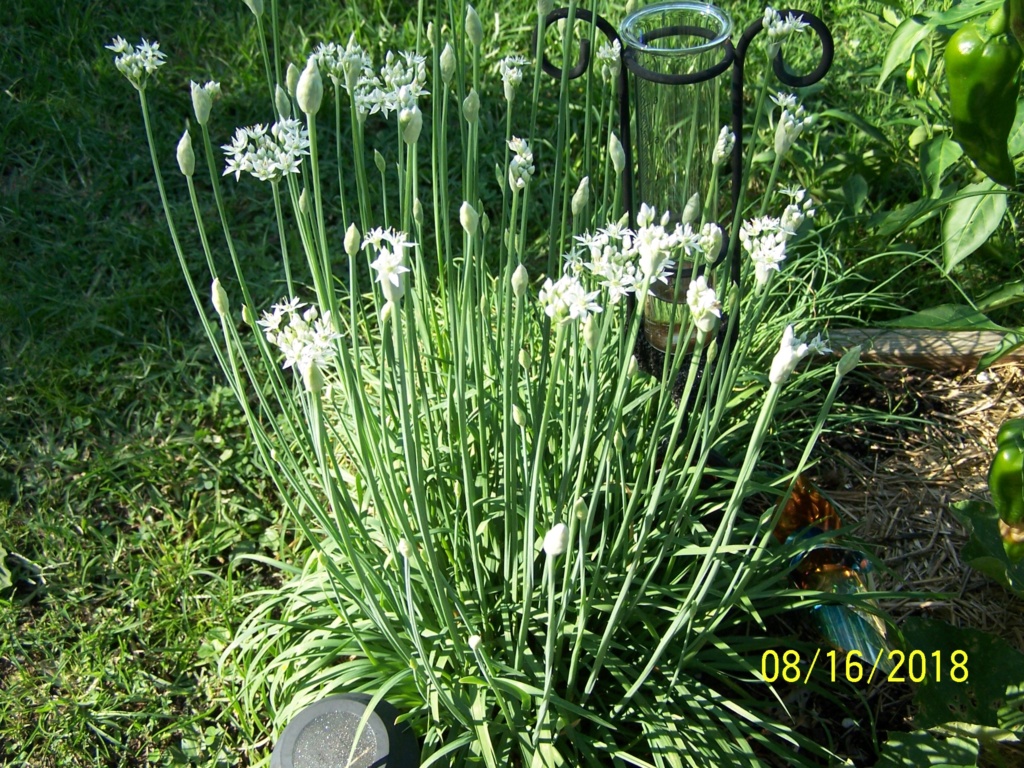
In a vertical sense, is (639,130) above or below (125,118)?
below

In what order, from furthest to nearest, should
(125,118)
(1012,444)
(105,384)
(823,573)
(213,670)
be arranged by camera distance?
(125,118) < (105,384) < (213,670) < (823,573) < (1012,444)

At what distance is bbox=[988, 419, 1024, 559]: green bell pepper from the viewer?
1516mm

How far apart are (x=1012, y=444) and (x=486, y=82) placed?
98.7 inches

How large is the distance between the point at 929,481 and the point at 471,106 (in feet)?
4.99

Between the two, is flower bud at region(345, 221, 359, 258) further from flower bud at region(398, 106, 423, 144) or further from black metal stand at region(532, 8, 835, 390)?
black metal stand at region(532, 8, 835, 390)

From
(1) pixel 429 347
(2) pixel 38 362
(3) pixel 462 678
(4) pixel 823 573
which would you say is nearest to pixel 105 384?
(2) pixel 38 362

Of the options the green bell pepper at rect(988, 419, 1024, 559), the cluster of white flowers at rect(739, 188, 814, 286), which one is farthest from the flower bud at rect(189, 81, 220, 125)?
the green bell pepper at rect(988, 419, 1024, 559)


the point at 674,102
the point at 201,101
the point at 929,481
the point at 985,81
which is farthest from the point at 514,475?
the point at 929,481

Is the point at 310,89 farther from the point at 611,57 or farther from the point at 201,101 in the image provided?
the point at 611,57

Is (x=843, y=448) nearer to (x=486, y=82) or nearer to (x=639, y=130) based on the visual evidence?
(x=639, y=130)

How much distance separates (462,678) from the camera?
162cm
